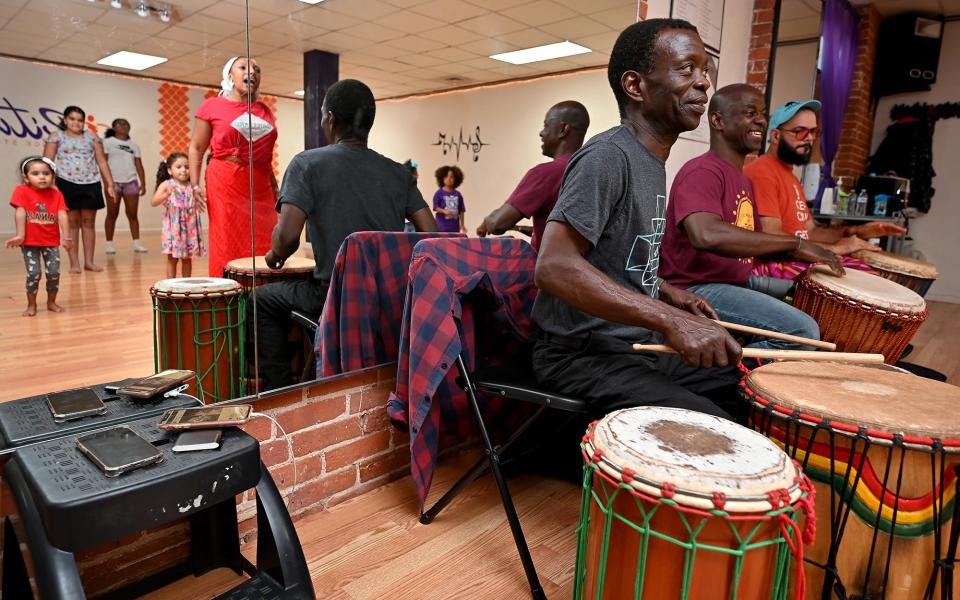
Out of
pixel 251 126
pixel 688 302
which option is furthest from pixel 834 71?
pixel 251 126

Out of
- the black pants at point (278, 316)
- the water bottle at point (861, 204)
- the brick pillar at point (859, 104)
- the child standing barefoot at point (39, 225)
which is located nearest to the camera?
the child standing barefoot at point (39, 225)

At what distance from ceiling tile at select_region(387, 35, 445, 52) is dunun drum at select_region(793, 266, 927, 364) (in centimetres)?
163

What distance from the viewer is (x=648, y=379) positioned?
4.82 feet

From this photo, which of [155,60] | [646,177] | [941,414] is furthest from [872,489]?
[155,60]

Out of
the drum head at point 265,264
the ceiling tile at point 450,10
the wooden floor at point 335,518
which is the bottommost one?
the wooden floor at point 335,518

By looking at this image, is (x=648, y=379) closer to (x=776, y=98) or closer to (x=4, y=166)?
(x=4, y=166)

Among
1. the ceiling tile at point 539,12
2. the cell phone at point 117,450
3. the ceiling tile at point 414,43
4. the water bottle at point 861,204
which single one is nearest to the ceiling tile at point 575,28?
the ceiling tile at point 539,12

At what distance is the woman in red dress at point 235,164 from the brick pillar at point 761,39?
3.46 metres

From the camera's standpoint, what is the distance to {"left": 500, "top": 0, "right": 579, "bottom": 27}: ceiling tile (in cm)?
237

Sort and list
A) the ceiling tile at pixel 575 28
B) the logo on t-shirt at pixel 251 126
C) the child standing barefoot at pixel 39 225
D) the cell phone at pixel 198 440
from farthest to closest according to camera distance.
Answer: the ceiling tile at pixel 575 28 < the logo on t-shirt at pixel 251 126 < the child standing barefoot at pixel 39 225 < the cell phone at pixel 198 440

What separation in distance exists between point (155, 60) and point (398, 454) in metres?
1.42

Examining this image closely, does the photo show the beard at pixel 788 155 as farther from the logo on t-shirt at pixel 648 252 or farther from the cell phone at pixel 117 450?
the cell phone at pixel 117 450

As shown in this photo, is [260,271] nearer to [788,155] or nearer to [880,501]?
[880,501]

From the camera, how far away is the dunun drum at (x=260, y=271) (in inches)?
67.8
